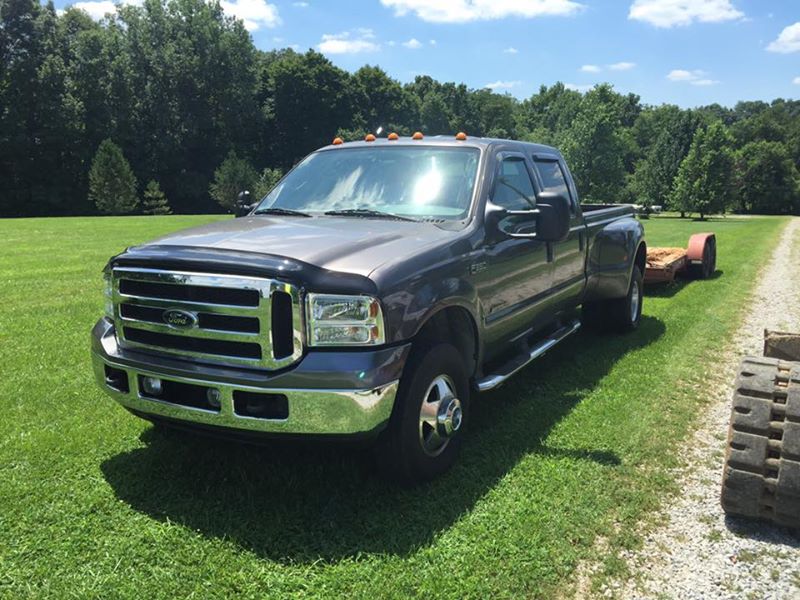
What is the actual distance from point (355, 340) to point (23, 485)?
2.17 metres

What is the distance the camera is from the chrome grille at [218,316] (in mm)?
3178

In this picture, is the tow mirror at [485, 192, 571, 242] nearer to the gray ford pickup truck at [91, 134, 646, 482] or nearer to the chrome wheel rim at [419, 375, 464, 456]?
the gray ford pickup truck at [91, 134, 646, 482]

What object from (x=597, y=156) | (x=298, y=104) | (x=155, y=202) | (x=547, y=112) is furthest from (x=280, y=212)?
(x=547, y=112)

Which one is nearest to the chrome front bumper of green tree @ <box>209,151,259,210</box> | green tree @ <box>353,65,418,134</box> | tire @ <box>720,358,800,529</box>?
tire @ <box>720,358,800,529</box>

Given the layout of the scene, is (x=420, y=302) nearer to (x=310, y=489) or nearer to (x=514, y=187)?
(x=310, y=489)

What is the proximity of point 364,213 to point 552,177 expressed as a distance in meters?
2.33

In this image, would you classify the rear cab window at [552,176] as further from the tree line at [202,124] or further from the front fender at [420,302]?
the tree line at [202,124]

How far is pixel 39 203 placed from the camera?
5312 cm

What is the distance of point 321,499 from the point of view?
362 cm

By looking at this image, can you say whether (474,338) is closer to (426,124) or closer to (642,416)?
(642,416)

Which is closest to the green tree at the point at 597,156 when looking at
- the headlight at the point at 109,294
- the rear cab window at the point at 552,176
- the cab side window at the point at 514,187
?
the rear cab window at the point at 552,176

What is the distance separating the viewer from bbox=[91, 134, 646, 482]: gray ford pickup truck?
3.19 metres

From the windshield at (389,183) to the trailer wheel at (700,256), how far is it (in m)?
8.68

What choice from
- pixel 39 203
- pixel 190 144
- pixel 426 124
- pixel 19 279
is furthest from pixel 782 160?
pixel 19 279
